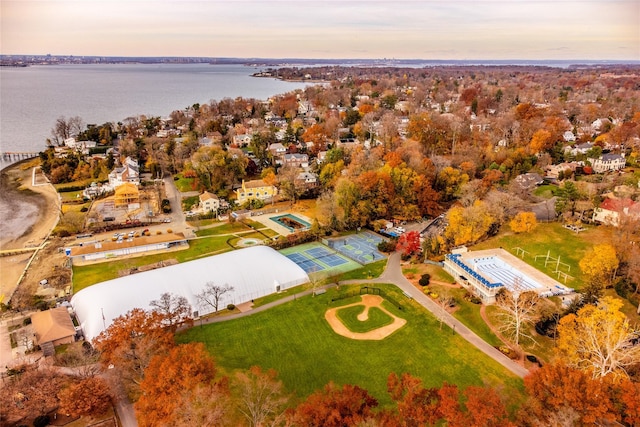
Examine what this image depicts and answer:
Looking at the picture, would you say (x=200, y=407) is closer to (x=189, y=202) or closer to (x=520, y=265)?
(x=520, y=265)

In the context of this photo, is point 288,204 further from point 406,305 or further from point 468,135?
point 468,135

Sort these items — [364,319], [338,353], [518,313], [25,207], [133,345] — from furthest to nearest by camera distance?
[25,207]
[364,319]
[518,313]
[338,353]
[133,345]

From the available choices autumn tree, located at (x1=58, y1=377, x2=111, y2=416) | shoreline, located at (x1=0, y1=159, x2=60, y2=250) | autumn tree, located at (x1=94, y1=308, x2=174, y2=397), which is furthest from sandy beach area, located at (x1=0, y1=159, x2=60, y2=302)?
autumn tree, located at (x1=58, y1=377, x2=111, y2=416)

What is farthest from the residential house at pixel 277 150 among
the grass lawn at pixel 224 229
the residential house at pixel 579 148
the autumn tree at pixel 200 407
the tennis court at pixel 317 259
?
the autumn tree at pixel 200 407

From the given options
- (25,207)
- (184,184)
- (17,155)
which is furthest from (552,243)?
(17,155)

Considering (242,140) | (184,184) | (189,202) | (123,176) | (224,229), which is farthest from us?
(242,140)

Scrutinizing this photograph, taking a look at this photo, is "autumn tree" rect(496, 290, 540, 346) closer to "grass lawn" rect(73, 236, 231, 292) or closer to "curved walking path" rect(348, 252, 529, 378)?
"curved walking path" rect(348, 252, 529, 378)

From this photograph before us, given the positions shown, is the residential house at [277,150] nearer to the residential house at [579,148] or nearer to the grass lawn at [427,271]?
the grass lawn at [427,271]
